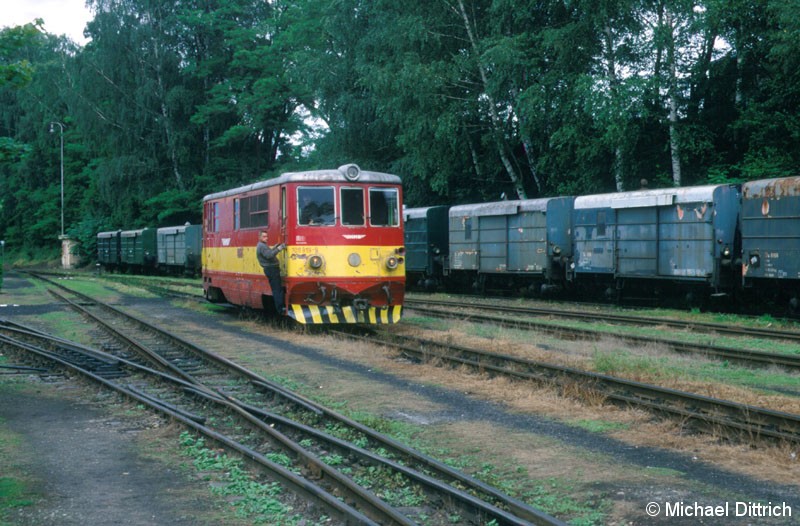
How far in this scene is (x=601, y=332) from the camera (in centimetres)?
1521

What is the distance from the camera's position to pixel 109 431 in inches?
338

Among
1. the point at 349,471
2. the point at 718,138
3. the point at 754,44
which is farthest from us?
the point at 718,138

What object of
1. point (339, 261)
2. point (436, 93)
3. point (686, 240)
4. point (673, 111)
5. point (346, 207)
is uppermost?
point (436, 93)

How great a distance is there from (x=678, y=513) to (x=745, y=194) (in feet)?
46.5

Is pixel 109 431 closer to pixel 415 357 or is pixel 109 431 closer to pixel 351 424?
pixel 351 424

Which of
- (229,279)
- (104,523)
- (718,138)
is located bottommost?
(104,523)

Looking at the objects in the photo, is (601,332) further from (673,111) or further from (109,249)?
(109,249)

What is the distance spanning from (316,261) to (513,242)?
10.9 metres

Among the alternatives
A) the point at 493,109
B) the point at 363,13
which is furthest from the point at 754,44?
the point at 363,13

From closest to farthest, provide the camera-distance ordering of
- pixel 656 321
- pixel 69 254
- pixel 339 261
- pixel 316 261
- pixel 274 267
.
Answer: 1. pixel 316 261
2. pixel 339 261
3. pixel 274 267
4. pixel 656 321
5. pixel 69 254

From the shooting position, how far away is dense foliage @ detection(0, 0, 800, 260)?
25.1 meters

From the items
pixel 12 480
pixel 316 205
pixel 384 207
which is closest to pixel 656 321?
pixel 384 207

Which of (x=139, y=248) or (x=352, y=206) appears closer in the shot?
(x=352, y=206)

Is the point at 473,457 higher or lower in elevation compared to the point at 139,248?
lower
